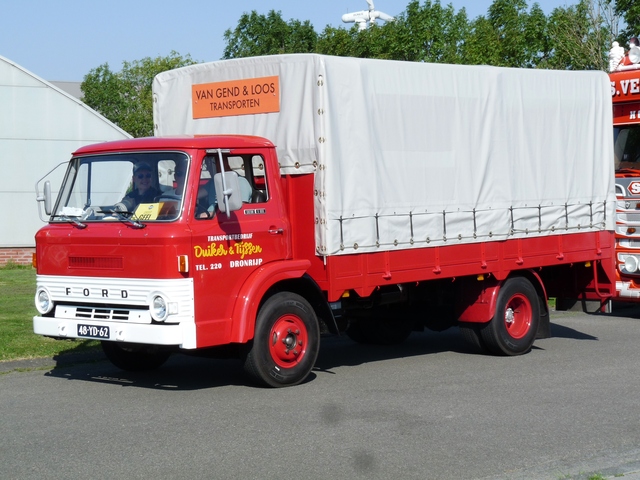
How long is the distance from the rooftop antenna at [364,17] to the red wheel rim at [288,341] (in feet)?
89.3

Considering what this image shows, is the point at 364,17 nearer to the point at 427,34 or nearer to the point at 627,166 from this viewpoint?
the point at 427,34

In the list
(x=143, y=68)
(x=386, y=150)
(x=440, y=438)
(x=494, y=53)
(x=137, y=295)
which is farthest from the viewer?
(x=143, y=68)

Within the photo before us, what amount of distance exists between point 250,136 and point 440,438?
3780mm

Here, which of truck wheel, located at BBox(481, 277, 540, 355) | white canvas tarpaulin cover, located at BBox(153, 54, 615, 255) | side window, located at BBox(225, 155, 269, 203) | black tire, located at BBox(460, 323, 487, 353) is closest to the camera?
side window, located at BBox(225, 155, 269, 203)

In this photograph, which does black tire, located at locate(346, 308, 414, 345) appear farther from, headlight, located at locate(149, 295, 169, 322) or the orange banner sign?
headlight, located at locate(149, 295, 169, 322)

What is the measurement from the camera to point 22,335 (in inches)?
514

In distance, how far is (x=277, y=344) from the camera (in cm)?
961

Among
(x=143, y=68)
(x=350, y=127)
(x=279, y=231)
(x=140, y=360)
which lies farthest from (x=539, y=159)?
(x=143, y=68)

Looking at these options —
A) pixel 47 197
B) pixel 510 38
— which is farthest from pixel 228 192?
pixel 510 38

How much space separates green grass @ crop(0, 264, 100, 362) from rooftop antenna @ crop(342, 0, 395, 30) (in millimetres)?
19732

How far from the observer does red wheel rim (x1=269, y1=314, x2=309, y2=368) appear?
9602 millimetres

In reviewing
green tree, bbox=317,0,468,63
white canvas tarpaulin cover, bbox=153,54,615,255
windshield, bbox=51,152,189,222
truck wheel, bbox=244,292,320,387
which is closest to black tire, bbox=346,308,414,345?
white canvas tarpaulin cover, bbox=153,54,615,255

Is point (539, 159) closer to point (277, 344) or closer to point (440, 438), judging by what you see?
point (277, 344)

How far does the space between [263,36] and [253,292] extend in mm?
55023
